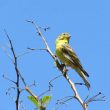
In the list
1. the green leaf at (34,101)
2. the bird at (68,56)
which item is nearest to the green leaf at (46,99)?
the green leaf at (34,101)

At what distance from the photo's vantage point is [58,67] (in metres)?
5.09

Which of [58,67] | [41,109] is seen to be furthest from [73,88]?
[58,67]

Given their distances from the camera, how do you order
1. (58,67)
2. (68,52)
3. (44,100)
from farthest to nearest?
(68,52) → (58,67) → (44,100)

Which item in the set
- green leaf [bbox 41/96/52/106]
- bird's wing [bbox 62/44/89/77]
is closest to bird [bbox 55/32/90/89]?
bird's wing [bbox 62/44/89/77]

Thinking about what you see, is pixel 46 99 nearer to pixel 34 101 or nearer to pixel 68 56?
pixel 34 101

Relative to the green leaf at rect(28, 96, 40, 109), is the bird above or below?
above

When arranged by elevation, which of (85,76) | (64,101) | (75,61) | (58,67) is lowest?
(64,101)

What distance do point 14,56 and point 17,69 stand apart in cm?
22

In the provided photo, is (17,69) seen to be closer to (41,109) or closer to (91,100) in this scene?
(41,109)

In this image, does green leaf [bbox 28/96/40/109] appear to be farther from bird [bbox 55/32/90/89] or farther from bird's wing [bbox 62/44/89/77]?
bird's wing [bbox 62/44/89/77]

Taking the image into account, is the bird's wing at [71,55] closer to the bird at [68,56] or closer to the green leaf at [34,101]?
the bird at [68,56]

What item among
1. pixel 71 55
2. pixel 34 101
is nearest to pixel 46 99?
pixel 34 101

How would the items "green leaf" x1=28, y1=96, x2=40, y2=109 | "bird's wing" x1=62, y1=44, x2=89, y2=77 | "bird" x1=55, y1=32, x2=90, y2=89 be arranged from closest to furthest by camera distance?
"green leaf" x1=28, y1=96, x2=40, y2=109 → "bird" x1=55, y1=32, x2=90, y2=89 → "bird's wing" x1=62, y1=44, x2=89, y2=77

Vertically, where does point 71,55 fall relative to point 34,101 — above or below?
above
